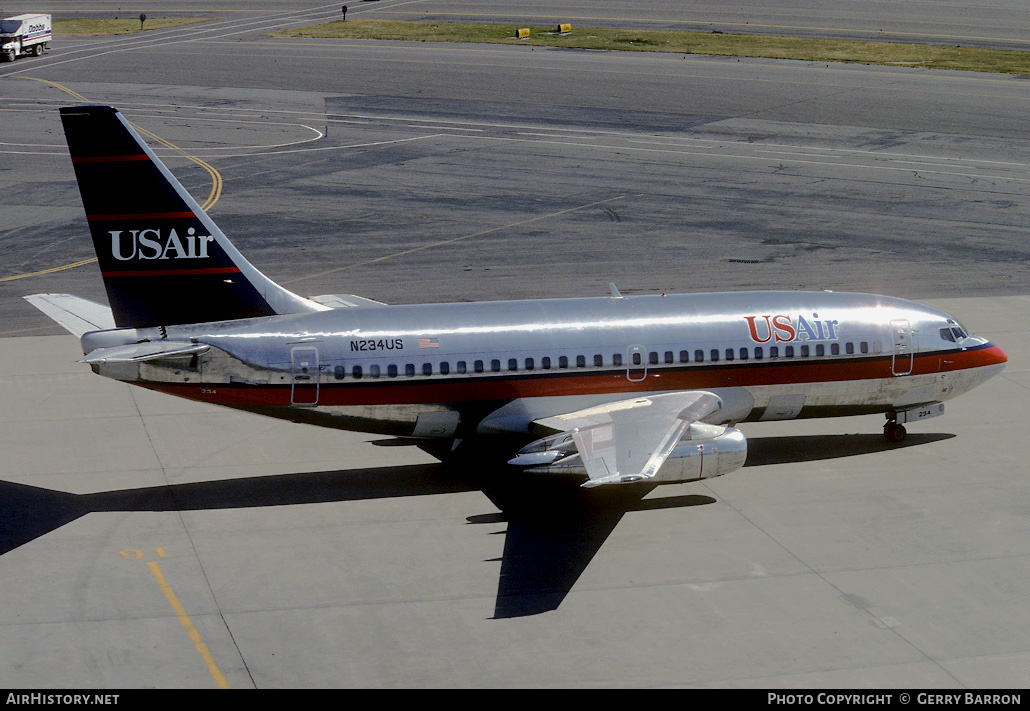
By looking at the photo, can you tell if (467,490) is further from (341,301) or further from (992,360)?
(992,360)

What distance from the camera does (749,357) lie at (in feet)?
110

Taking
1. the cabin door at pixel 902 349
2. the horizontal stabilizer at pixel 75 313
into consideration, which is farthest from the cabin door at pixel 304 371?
the cabin door at pixel 902 349

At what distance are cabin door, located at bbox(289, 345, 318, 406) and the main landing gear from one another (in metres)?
17.1

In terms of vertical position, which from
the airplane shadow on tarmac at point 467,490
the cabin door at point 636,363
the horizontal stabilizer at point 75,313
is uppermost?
the horizontal stabilizer at point 75,313

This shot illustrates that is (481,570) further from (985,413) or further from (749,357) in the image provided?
(985,413)

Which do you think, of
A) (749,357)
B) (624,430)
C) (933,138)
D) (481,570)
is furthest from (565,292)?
(933,138)

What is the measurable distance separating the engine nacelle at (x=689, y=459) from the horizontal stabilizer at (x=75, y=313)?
11517mm

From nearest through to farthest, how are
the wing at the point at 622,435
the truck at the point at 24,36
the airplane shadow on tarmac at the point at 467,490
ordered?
the wing at the point at 622,435 < the airplane shadow on tarmac at the point at 467,490 < the truck at the point at 24,36

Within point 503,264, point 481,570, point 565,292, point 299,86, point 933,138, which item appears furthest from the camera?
point 299,86

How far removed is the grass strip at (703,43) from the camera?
9744 cm

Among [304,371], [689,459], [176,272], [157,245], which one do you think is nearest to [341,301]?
[304,371]

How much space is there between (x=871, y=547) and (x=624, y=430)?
6535mm

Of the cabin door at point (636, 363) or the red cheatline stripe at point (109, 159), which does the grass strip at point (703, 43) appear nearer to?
the cabin door at point (636, 363)

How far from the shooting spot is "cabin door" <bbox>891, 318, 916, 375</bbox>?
3497cm
